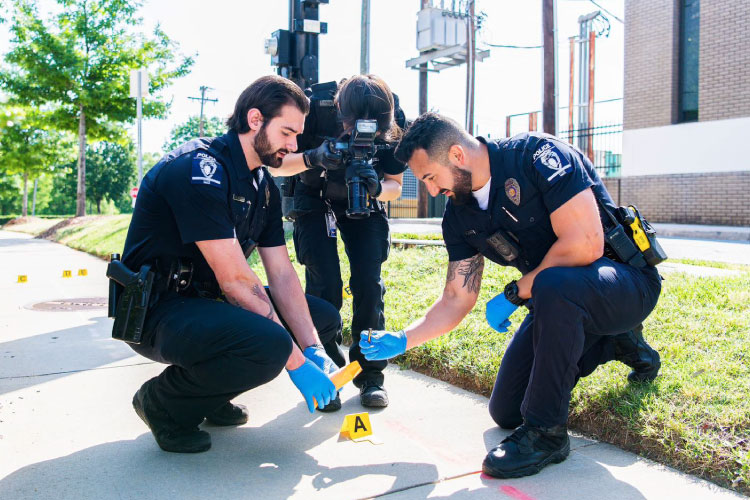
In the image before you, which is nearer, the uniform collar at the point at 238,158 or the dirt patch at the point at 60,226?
the uniform collar at the point at 238,158

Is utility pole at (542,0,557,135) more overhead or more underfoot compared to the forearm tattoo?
more overhead

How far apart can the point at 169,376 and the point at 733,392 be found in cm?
227

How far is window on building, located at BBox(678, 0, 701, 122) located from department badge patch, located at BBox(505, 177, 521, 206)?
1369cm

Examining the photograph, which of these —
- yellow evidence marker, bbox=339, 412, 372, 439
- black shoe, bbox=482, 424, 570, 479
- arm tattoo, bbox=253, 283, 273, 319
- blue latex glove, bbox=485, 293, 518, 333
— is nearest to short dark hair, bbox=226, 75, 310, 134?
arm tattoo, bbox=253, 283, 273, 319

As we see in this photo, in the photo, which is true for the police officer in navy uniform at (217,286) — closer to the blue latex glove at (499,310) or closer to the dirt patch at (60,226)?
the blue latex glove at (499,310)

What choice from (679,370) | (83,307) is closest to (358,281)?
(679,370)

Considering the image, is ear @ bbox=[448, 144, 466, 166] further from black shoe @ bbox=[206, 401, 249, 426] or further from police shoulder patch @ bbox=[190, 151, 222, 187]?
black shoe @ bbox=[206, 401, 249, 426]

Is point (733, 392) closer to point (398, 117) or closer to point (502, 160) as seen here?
point (502, 160)

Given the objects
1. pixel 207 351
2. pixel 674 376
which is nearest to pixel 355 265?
pixel 207 351

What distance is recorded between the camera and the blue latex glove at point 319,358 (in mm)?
2738

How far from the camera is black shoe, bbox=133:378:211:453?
2592 millimetres

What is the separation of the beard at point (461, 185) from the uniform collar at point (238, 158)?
87cm

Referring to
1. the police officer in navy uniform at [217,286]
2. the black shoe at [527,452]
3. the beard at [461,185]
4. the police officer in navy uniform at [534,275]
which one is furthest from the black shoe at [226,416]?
the beard at [461,185]

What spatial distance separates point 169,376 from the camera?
261 cm
